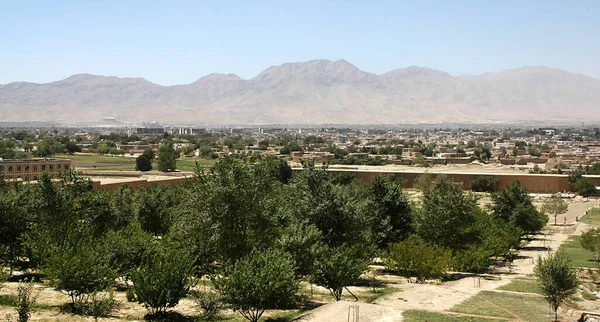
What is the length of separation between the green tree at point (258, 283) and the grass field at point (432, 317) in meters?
3.72

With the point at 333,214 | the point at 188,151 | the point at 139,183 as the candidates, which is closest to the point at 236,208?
the point at 333,214

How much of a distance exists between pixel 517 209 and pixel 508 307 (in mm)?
22723

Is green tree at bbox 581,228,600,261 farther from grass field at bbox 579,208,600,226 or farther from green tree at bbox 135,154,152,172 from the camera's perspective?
green tree at bbox 135,154,152,172

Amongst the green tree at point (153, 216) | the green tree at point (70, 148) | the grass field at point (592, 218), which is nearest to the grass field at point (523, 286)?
the green tree at point (153, 216)

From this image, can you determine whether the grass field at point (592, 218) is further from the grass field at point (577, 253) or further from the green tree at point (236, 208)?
the green tree at point (236, 208)

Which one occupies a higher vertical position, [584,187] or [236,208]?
[236,208]

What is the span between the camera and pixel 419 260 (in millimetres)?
→ 27422

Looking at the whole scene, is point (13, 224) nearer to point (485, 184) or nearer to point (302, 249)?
point (302, 249)

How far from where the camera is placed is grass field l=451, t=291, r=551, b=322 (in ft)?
67.7

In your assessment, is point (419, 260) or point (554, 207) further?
point (554, 207)

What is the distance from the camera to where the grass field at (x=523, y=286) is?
2605cm

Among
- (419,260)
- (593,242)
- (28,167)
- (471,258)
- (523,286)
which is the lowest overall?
(523,286)

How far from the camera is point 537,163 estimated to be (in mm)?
111625

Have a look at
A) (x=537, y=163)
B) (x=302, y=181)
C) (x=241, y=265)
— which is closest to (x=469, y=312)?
(x=241, y=265)
